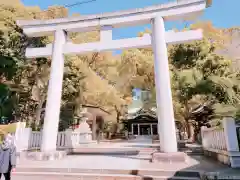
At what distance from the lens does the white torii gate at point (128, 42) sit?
7.27 m

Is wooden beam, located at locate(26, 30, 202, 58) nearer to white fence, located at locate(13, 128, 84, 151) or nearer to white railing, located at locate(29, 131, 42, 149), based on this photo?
white fence, located at locate(13, 128, 84, 151)

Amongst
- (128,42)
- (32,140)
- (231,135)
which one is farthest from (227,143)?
(32,140)

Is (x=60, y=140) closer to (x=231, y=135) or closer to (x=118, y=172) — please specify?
(x=118, y=172)

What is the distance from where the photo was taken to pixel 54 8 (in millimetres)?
16484

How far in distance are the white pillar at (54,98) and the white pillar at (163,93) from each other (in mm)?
4080

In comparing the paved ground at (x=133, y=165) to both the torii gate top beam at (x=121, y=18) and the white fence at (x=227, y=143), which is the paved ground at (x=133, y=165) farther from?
the torii gate top beam at (x=121, y=18)

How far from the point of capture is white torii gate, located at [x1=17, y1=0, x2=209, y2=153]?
7.27 metres

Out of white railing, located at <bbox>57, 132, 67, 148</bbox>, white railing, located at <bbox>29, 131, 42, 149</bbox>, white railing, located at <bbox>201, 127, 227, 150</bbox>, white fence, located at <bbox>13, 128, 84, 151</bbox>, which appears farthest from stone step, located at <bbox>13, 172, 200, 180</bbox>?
white railing, located at <bbox>57, 132, 67, 148</bbox>

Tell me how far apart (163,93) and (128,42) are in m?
2.64

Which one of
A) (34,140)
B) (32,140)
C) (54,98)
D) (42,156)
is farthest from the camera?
(34,140)

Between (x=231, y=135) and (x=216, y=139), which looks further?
(x=216, y=139)

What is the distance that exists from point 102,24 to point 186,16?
3.53 metres

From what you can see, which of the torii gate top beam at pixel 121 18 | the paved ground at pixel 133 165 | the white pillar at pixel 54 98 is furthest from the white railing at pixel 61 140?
the torii gate top beam at pixel 121 18

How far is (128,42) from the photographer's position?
8227 mm
